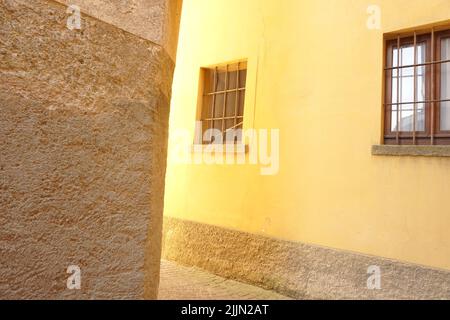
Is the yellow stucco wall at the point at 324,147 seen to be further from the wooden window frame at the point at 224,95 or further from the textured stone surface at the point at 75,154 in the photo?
the textured stone surface at the point at 75,154

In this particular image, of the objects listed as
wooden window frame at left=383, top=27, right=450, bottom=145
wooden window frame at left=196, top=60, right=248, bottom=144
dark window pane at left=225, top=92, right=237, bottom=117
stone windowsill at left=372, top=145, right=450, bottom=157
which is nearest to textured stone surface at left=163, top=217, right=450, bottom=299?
→ stone windowsill at left=372, top=145, right=450, bottom=157

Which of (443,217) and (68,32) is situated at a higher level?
(68,32)

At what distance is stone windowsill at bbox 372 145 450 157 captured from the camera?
375 centimetres

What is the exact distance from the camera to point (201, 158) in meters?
6.23

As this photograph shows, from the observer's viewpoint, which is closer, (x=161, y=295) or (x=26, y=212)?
(x=26, y=212)

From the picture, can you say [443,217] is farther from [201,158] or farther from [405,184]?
[201,158]

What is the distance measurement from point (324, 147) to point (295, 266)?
5.16 feet

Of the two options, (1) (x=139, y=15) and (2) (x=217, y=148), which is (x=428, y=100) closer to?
(2) (x=217, y=148)

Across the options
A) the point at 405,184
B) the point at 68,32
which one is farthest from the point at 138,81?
the point at 405,184

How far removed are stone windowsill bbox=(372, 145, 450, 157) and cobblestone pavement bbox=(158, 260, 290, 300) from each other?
7.11 feet

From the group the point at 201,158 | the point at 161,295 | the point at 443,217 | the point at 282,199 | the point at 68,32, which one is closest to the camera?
the point at 68,32

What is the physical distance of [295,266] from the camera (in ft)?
15.6

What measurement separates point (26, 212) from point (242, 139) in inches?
167

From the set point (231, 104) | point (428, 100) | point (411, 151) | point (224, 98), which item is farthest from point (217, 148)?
point (428, 100)
